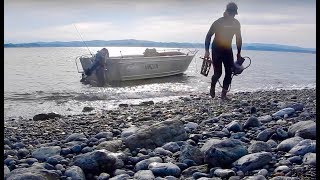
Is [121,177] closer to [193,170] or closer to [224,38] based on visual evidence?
[193,170]

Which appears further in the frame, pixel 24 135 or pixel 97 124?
pixel 97 124

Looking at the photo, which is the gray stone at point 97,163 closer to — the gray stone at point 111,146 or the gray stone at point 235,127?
the gray stone at point 111,146

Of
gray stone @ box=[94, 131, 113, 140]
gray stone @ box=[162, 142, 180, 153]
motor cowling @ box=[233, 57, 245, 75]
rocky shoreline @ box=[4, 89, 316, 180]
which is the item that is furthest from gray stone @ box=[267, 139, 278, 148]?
motor cowling @ box=[233, 57, 245, 75]

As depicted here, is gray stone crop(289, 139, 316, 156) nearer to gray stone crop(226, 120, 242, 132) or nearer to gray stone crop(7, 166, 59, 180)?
gray stone crop(226, 120, 242, 132)

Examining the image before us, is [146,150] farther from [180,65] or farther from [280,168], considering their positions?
[180,65]

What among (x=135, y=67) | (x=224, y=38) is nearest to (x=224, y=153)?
(x=224, y=38)

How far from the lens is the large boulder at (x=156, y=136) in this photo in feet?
19.2

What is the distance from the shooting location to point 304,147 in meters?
4.80

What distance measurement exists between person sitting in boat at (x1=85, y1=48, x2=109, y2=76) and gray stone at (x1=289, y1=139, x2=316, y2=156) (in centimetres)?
1722

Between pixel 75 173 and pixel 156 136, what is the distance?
165 cm

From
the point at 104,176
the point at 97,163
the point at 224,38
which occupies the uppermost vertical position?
the point at 224,38

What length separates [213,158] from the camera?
187 inches
